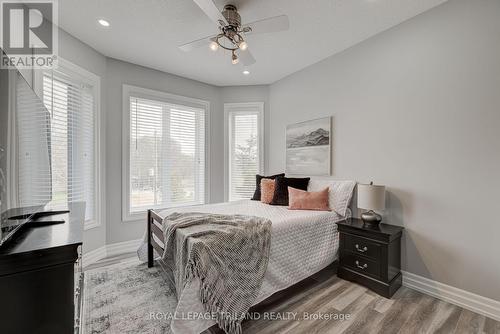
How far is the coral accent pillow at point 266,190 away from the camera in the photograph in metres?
3.29

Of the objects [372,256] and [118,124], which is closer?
[372,256]

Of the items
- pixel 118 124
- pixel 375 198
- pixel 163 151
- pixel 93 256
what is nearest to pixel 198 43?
pixel 118 124

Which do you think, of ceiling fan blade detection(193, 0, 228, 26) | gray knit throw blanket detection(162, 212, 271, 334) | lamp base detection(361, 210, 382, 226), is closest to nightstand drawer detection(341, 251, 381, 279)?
lamp base detection(361, 210, 382, 226)

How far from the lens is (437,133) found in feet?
7.13

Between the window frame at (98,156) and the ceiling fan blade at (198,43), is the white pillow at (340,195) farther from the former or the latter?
the window frame at (98,156)

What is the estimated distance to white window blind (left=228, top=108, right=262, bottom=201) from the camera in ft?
14.0

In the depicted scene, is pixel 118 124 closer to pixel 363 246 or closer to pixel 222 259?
pixel 222 259

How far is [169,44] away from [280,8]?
1.51 metres

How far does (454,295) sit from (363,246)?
33.2 inches

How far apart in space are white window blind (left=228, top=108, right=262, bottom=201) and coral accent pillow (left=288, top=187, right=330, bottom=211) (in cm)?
148

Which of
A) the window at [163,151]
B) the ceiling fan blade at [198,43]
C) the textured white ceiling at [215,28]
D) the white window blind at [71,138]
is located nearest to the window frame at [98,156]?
the white window blind at [71,138]

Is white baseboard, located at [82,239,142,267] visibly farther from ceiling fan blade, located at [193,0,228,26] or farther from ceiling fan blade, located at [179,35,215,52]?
ceiling fan blade, located at [193,0,228,26]

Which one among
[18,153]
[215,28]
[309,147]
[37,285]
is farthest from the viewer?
[309,147]

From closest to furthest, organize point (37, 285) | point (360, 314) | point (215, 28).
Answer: point (37, 285)
point (360, 314)
point (215, 28)
